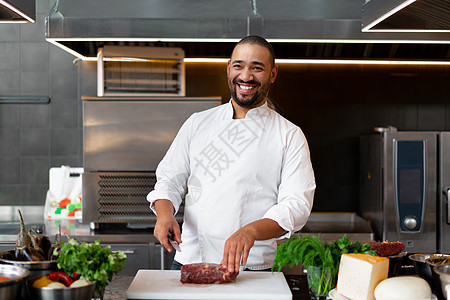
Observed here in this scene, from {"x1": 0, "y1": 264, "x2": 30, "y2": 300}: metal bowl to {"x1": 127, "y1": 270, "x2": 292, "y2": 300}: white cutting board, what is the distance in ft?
1.10

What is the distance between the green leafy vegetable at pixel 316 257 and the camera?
1.64m

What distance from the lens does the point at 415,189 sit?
3314 millimetres

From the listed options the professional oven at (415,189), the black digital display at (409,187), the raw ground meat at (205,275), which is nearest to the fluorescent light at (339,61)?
the professional oven at (415,189)

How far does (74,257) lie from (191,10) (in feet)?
6.77

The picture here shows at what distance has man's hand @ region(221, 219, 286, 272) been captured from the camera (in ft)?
5.60

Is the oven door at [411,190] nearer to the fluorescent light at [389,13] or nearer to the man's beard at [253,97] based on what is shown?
the fluorescent light at [389,13]

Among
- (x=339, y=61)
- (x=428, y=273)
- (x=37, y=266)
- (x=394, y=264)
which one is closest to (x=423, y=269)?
(x=428, y=273)

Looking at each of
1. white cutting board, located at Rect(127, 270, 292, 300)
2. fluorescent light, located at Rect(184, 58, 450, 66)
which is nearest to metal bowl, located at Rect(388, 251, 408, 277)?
white cutting board, located at Rect(127, 270, 292, 300)

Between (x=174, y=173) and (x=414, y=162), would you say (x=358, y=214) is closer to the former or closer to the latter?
(x=414, y=162)

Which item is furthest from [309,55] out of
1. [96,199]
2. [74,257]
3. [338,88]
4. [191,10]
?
[74,257]

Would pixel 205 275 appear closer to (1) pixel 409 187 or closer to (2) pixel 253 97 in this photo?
(2) pixel 253 97

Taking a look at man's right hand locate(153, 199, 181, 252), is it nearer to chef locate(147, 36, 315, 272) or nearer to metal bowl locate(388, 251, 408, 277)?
chef locate(147, 36, 315, 272)

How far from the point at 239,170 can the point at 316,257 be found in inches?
23.6

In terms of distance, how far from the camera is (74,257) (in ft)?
4.85
